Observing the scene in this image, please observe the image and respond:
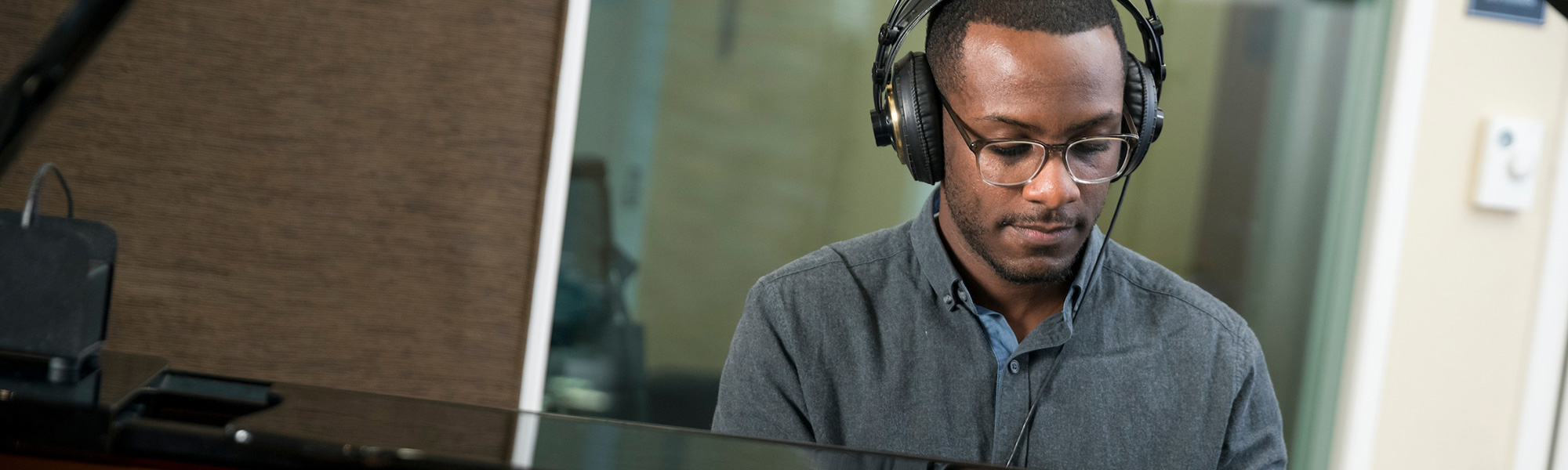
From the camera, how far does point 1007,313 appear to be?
1.07 meters

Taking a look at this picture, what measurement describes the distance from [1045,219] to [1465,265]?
1489 mm

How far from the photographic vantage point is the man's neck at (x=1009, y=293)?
1063 millimetres

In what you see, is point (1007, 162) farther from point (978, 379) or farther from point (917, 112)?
point (978, 379)

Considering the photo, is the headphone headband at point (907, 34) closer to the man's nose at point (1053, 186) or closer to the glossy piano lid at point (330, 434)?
the man's nose at point (1053, 186)

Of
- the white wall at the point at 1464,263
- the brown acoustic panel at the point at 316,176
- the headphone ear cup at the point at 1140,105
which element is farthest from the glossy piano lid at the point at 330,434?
the white wall at the point at 1464,263

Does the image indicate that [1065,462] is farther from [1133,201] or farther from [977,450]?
→ [1133,201]

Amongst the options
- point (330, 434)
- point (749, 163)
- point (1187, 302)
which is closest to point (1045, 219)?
point (1187, 302)

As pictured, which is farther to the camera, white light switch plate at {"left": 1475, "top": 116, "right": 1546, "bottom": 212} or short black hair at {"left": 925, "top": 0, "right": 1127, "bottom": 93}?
white light switch plate at {"left": 1475, "top": 116, "right": 1546, "bottom": 212}

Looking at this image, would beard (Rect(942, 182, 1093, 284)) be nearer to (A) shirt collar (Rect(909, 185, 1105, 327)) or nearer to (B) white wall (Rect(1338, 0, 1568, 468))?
(A) shirt collar (Rect(909, 185, 1105, 327))

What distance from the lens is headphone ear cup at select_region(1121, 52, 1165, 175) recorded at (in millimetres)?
963

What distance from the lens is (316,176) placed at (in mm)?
1641

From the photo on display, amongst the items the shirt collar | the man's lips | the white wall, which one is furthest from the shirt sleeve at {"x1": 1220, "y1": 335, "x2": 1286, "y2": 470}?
the white wall

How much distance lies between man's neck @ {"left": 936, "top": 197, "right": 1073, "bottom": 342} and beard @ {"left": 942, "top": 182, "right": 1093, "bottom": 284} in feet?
0.09

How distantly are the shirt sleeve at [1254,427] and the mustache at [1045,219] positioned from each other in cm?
31
